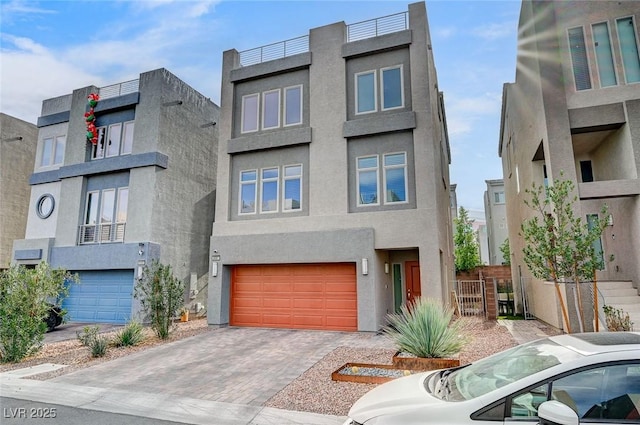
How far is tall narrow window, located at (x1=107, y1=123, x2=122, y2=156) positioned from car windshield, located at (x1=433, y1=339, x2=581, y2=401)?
1654 cm

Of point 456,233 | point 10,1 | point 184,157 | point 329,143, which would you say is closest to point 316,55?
point 329,143

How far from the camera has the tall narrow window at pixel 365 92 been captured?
12.8 m

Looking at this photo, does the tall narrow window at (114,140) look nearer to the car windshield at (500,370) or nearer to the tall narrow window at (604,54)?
the car windshield at (500,370)

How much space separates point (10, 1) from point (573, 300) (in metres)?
16.1

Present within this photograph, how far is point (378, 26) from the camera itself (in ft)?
42.7

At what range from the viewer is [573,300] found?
984 centimetres

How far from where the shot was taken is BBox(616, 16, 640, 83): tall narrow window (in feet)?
35.2

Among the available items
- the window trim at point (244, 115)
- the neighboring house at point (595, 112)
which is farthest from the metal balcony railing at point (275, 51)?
the neighboring house at point (595, 112)

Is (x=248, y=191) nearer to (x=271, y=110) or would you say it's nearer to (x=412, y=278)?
(x=271, y=110)

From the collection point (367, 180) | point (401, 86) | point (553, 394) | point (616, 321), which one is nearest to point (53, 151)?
point (367, 180)

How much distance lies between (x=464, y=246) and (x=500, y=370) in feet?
83.1

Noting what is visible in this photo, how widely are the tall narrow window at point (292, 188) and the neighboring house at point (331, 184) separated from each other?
0.13 feet

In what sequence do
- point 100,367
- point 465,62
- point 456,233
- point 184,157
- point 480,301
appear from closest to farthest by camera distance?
point 100,367 < point 465,62 < point 480,301 < point 184,157 < point 456,233

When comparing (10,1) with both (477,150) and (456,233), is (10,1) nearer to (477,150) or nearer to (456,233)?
(477,150)
